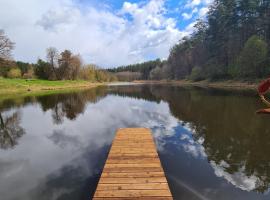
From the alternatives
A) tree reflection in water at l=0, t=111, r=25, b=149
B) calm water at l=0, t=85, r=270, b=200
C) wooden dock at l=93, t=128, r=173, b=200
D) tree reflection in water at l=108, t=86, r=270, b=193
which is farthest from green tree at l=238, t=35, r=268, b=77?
wooden dock at l=93, t=128, r=173, b=200

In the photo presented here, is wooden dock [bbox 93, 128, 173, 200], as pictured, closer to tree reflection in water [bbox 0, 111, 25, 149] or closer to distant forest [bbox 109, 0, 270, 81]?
tree reflection in water [bbox 0, 111, 25, 149]

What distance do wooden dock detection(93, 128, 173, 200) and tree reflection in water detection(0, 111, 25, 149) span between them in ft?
24.1

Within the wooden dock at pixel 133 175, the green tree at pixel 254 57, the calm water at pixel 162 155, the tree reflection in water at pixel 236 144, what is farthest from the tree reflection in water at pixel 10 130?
the green tree at pixel 254 57

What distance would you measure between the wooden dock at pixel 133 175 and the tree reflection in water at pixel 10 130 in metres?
7.35

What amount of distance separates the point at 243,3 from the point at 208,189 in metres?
65.9

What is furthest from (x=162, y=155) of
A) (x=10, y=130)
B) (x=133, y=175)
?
(x=10, y=130)

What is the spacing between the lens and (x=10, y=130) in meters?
17.7

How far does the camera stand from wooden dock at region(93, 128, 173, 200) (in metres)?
6.63

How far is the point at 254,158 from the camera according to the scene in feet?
34.6

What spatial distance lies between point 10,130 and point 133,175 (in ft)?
44.5

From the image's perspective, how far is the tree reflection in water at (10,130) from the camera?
47.2ft

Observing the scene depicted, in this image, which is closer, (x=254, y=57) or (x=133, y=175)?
(x=133, y=175)

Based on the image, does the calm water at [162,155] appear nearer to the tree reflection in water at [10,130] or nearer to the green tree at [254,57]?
the tree reflection in water at [10,130]

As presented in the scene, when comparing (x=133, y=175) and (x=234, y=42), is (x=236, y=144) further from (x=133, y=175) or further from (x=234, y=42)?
(x=234, y=42)
